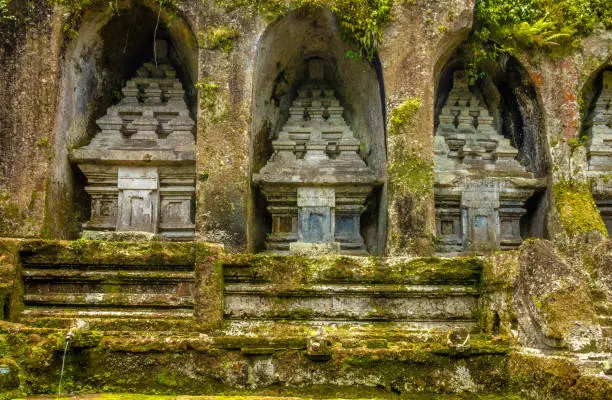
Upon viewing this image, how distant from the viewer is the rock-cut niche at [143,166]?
943 cm

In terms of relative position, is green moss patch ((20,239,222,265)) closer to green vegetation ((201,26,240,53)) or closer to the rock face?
the rock face

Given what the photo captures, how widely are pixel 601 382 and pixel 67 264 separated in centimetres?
461

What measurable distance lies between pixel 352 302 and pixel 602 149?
21.2 feet

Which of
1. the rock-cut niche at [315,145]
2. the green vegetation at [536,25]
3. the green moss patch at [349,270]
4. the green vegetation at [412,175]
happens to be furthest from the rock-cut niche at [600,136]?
the green moss patch at [349,270]

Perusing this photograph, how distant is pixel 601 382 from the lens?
3.79m

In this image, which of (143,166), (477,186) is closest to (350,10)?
(477,186)

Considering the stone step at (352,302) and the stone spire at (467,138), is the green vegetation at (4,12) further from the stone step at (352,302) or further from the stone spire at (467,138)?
the stone spire at (467,138)

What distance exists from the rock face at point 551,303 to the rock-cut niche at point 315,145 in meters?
4.29

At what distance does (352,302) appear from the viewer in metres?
5.58

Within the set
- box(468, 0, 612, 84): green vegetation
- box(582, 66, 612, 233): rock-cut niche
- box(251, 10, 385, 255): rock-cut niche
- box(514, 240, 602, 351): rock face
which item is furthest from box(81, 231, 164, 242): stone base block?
box(582, 66, 612, 233): rock-cut niche

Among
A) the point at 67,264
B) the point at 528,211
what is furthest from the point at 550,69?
the point at 67,264

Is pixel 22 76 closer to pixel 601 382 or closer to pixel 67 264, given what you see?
pixel 67 264

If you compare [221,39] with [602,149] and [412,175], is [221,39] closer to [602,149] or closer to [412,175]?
[412,175]

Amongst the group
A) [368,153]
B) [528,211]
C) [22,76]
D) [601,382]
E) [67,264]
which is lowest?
[601,382]
